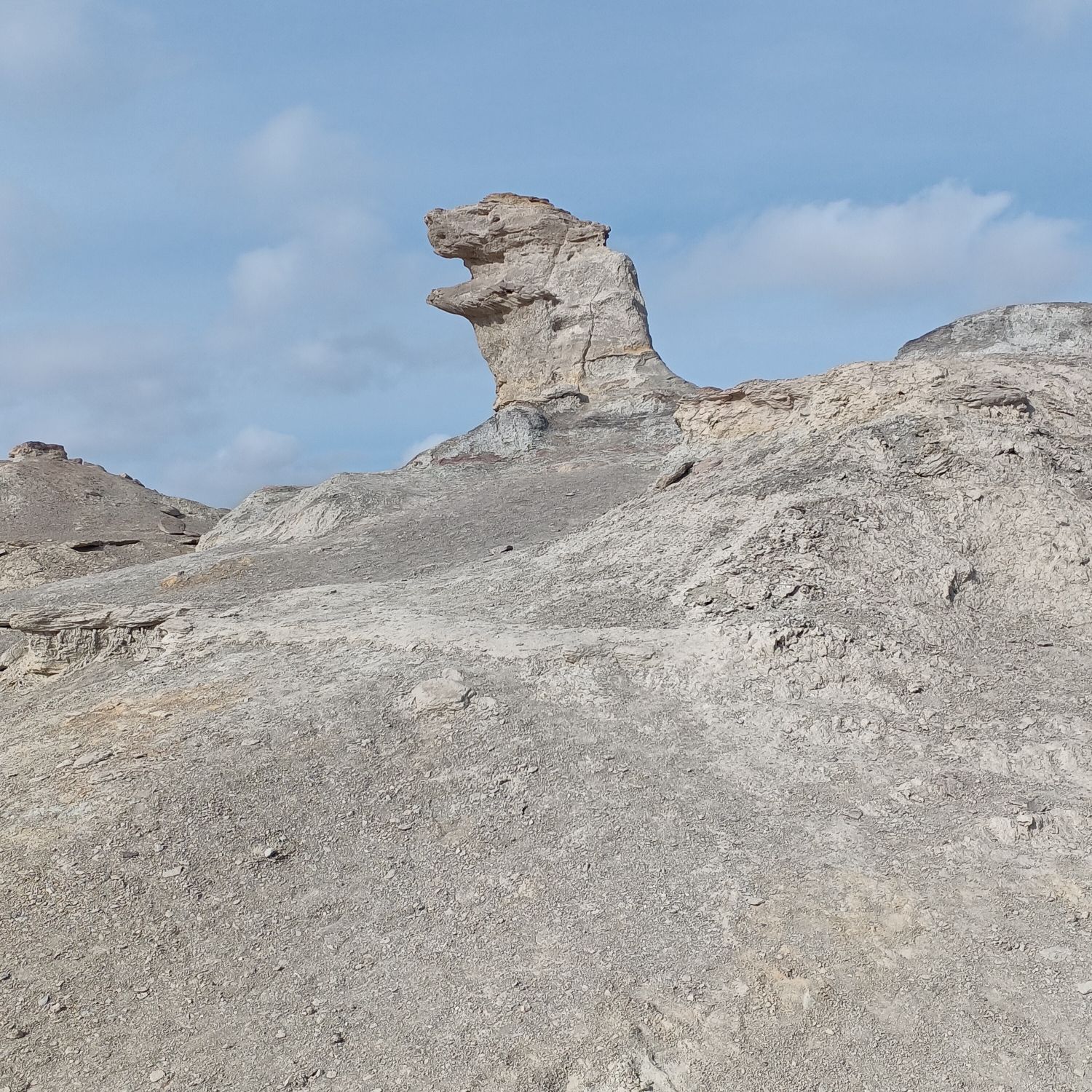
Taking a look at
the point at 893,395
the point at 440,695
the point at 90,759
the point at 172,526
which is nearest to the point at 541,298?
the point at 172,526

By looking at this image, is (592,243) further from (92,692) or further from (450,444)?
(92,692)

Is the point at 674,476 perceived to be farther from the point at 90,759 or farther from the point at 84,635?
the point at 90,759

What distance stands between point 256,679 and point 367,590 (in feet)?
9.64

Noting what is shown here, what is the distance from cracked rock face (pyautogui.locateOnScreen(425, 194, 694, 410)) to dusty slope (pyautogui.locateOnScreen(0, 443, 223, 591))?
384 inches

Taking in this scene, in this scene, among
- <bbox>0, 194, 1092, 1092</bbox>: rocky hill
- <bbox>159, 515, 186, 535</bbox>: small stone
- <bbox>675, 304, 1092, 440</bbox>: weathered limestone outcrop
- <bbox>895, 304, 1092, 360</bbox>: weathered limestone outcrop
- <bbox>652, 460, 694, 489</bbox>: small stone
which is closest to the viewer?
<bbox>0, 194, 1092, 1092</bbox>: rocky hill

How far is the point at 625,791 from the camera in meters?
7.58

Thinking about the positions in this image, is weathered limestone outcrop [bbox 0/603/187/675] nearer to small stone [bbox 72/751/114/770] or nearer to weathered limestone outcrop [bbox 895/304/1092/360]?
small stone [bbox 72/751/114/770]

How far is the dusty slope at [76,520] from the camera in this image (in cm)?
2325

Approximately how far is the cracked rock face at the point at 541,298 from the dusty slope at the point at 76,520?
976 cm

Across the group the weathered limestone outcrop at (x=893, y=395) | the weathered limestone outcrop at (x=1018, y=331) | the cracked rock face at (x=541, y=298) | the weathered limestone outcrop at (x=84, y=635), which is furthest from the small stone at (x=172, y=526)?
the weathered limestone outcrop at (x=1018, y=331)

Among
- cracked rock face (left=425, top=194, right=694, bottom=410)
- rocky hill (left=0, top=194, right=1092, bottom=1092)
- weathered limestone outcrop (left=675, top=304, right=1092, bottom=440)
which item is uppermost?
cracked rock face (left=425, top=194, right=694, bottom=410)

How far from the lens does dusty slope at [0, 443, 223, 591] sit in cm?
2325

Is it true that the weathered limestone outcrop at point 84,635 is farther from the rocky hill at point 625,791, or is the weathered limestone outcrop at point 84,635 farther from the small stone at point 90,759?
the small stone at point 90,759

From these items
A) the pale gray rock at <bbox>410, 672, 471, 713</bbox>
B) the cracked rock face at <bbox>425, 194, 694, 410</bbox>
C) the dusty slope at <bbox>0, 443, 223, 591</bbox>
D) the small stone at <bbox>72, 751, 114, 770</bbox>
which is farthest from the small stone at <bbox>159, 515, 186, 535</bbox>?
the pale gray rock at <bbox>410, 672, 471, 713</bbox>
